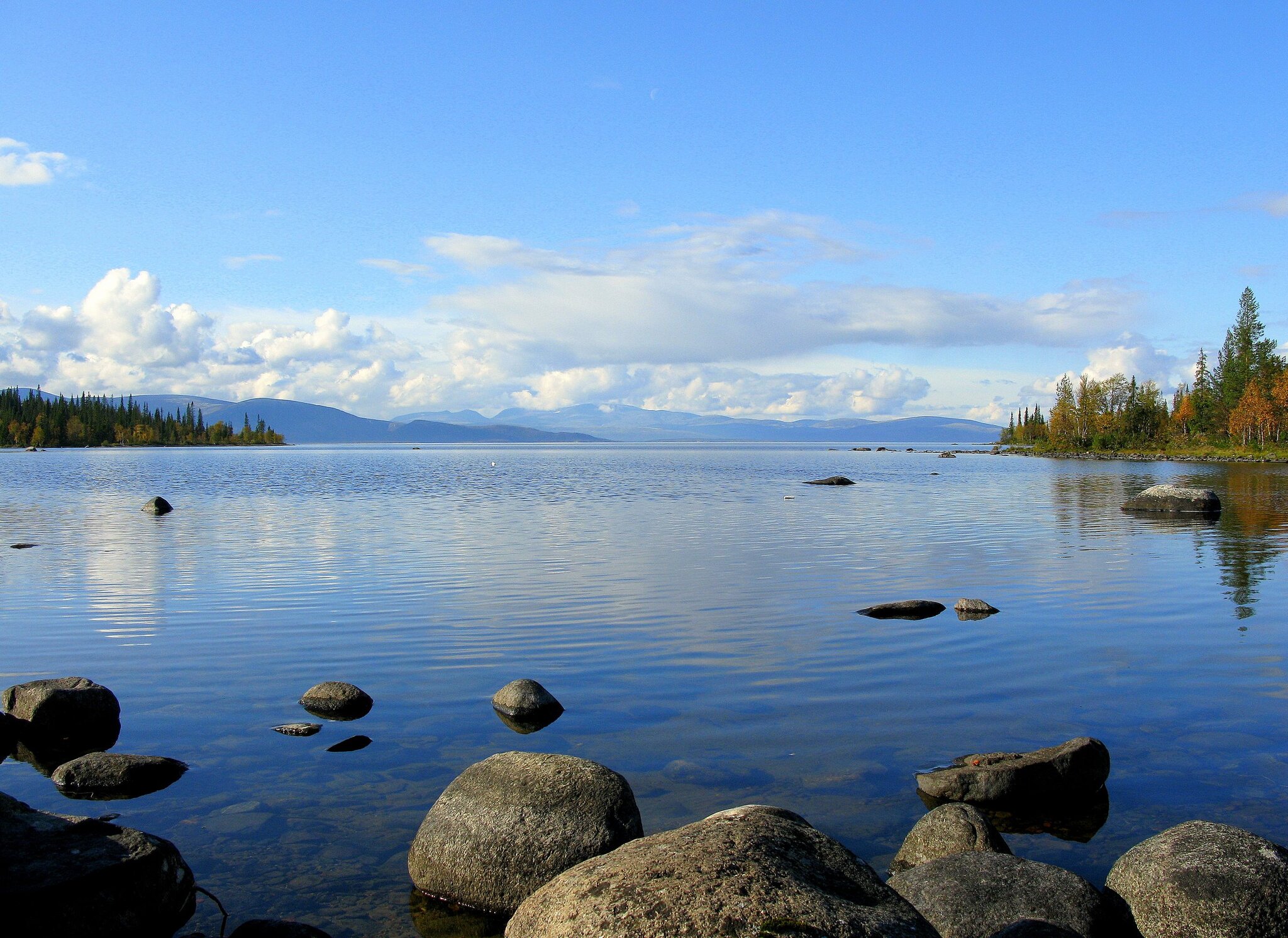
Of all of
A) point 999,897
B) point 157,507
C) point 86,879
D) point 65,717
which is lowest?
point 999,897

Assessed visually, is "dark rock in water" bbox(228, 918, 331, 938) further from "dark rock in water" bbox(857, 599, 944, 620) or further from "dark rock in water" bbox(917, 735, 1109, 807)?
"dark rock in water" bbox(857, 599, 944, 620)

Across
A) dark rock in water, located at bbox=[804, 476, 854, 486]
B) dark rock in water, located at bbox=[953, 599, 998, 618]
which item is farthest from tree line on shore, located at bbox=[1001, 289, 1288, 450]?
dark rock in water, located at bbox=[953, 599, 998, 618]

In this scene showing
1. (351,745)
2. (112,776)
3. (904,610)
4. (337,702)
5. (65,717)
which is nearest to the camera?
(112,776)

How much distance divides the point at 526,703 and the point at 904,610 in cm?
1166

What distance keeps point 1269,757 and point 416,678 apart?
13806mm

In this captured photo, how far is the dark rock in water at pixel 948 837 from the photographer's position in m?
9.80

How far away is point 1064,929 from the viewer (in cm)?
800

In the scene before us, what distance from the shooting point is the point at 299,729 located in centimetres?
1429

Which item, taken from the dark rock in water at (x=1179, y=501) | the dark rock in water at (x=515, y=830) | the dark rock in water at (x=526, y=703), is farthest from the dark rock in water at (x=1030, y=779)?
the dark rock in water at (x=1179, y=501)

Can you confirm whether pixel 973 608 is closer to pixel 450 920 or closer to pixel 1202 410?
pixel 450 920

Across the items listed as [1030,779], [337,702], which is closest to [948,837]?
[1030,779]

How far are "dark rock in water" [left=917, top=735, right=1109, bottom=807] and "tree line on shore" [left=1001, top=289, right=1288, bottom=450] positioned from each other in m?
160

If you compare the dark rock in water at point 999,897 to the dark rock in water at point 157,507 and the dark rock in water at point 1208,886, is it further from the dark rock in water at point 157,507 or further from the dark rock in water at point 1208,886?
the dark rock in water at point 157,507

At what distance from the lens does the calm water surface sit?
11383 millimetres
